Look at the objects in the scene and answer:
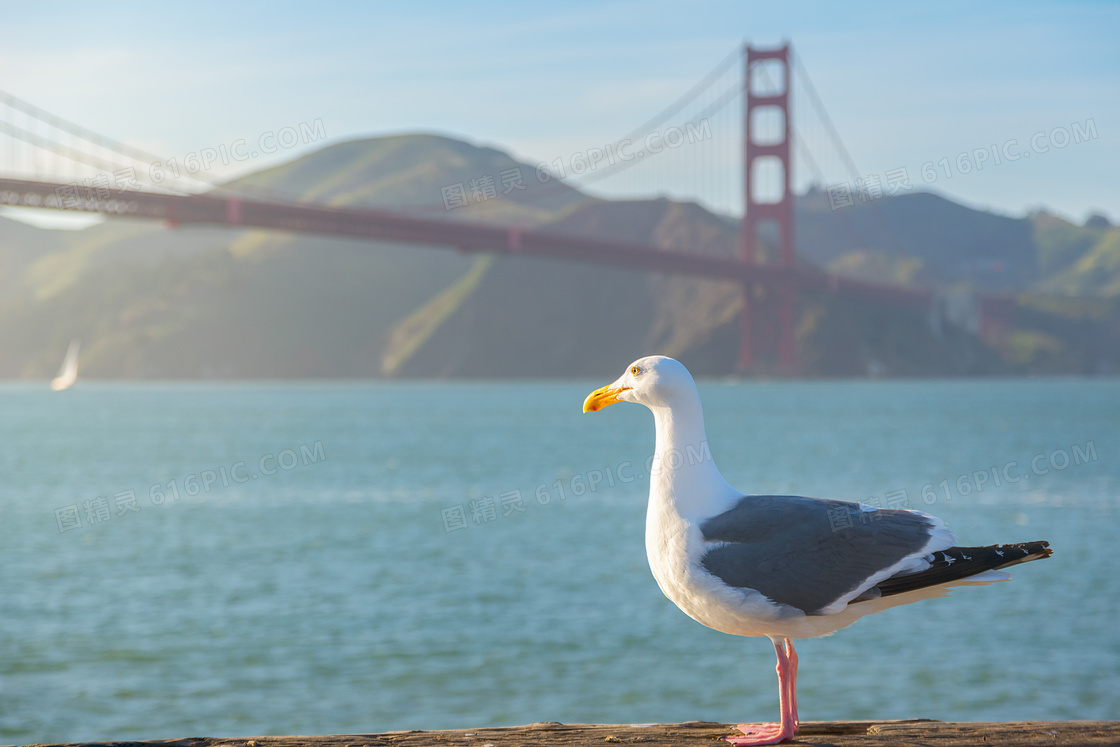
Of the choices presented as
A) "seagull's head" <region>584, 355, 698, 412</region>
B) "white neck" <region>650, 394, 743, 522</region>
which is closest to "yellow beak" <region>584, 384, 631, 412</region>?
"seagull's head" <region>584, 355, 698, 412</region>

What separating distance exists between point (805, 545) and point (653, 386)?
0.67m

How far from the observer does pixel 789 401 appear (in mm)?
96188

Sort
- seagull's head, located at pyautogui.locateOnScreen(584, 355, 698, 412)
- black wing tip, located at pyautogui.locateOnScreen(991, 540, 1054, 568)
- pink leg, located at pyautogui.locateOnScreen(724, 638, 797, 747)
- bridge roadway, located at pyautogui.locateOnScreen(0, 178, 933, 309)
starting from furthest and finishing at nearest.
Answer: bridge roadway, located at pyautogui.locateOnScreen(0, 178, 933, 309) < seagull's head, located at pyautogui.locateOnScreen(584, 355, 698, 412) < pink leg, located at pyautogui.locateOnScreen(724, 638, 797, 747) < black wing tip, located at pyautogui.locateOnScreen(991, 540, 1054, 568)

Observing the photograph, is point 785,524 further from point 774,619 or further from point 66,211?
point 66,211

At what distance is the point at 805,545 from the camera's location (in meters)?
3.38


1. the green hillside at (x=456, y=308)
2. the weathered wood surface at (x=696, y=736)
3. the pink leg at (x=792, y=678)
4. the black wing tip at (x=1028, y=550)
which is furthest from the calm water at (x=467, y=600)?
the green hillside at (x=456, y=308)

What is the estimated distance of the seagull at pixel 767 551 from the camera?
327 cm

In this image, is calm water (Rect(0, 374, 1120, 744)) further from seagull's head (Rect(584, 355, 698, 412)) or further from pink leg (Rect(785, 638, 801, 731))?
seagull's head (Rect(584, 355, 698, 412))

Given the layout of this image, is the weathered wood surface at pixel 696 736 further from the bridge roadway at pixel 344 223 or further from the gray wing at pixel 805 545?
the bridge roadway at pixel 344 223

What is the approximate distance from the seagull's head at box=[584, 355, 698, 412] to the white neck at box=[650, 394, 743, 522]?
4 cm

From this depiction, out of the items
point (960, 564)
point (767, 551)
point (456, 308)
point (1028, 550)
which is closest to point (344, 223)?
point (767, 551)

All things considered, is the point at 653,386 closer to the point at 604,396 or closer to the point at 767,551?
the point at 604,396

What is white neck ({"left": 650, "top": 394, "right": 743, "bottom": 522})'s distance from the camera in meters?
3.41

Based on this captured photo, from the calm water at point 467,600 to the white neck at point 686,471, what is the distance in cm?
938
